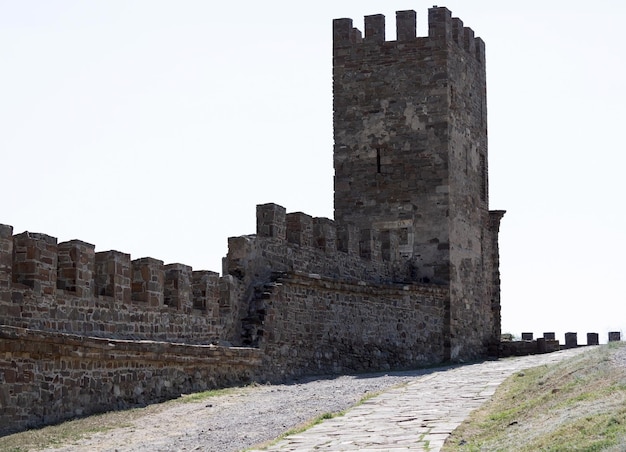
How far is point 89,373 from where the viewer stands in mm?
13398

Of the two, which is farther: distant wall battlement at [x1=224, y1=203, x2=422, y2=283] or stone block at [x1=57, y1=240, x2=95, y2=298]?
distant wall battlement at [x1=224, y1=203, x2=422, y2=283]

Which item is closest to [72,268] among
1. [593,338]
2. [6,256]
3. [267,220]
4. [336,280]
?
[6,256]

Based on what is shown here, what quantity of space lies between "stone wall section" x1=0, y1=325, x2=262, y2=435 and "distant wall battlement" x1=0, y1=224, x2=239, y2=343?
38 cm

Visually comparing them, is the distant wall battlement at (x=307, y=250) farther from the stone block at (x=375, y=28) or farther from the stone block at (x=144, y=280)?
the stone block at (x=375, y=28)

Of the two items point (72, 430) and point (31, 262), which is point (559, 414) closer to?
point (72, 430)

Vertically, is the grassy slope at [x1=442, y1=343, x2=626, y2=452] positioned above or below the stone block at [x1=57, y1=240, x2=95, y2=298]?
below

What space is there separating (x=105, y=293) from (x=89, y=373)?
1.41 metres

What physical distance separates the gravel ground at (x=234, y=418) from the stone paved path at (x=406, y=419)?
448mm

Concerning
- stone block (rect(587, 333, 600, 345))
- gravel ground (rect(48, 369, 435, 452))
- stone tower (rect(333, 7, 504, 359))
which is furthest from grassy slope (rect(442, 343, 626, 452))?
stone block (rect(587, 333, 600, 345))

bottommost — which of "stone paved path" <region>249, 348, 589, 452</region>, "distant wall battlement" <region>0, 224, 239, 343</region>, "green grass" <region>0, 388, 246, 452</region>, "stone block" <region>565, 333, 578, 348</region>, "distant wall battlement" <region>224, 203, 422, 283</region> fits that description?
"green grass" <region>0, 388, 246, 452</region>

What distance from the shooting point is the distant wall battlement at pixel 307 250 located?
1820 cm

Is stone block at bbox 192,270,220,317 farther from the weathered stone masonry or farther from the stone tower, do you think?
the stone tower

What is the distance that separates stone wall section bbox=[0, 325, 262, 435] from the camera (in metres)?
12.1

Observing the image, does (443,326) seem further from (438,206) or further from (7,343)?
(7,343)
